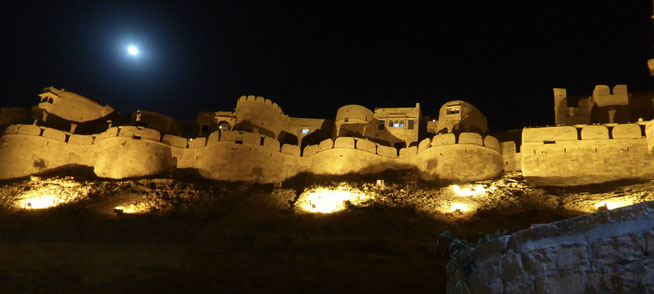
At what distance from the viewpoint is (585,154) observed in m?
25.9

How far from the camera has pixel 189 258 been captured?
58.6 feet

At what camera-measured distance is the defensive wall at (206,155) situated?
31.3 metres

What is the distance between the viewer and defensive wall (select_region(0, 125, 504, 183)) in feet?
103

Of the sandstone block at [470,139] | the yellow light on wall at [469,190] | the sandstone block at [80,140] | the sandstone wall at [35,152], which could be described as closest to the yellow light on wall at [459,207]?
the yellow light on wall at [469,190]

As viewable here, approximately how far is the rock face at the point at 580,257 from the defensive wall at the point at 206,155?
25.1 m

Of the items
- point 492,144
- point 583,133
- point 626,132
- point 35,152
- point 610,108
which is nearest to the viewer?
Result: point 626,132

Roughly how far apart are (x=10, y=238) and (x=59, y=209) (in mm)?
3873

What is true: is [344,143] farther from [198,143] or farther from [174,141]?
[174,141]

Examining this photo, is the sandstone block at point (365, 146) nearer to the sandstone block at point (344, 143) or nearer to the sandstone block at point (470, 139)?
the sandstone block at point (344, 143)

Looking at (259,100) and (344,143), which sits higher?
(259,100)

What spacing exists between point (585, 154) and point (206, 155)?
26.0m

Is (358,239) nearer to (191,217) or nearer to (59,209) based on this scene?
(191,217)

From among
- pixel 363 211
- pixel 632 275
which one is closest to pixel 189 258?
pixel 363 211

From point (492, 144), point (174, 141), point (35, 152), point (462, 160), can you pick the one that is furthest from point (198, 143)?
point (492, 144)
